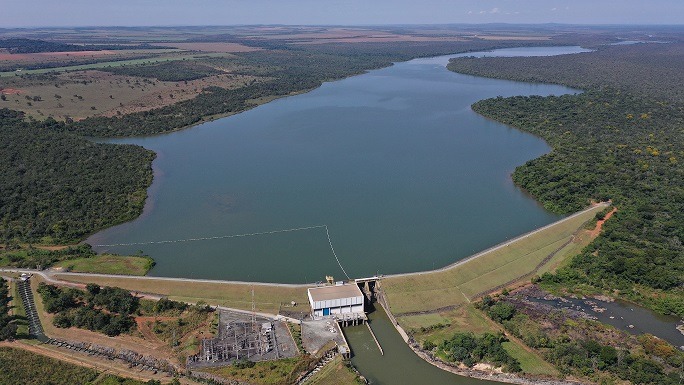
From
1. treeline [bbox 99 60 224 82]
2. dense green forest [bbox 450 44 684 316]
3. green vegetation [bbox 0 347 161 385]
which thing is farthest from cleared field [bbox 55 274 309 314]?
treeline [bbox 99 60 224 82]

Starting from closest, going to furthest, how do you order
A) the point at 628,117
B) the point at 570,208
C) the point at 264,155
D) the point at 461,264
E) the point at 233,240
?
the point at 461,264 < the point at 233,240 < the point at 570,208 < the point at 264,155 < the point at 628,117

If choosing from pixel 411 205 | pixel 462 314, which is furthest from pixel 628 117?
pixel 462 314

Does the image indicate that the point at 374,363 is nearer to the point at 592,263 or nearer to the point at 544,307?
the point at 544,307

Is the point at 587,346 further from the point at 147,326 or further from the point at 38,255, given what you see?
the point at 38,255

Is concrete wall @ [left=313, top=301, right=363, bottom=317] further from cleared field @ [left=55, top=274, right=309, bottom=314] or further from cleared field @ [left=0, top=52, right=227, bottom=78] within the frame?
cleared field @ [left=0, top=52, right=227, bottom=78]

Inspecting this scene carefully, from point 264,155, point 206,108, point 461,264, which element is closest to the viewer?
point 461,264

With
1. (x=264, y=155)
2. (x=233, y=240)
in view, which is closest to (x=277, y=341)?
(x=233, y=240)

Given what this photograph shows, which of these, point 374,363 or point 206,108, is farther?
point 206,108

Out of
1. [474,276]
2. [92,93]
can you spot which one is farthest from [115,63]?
[474,276]
